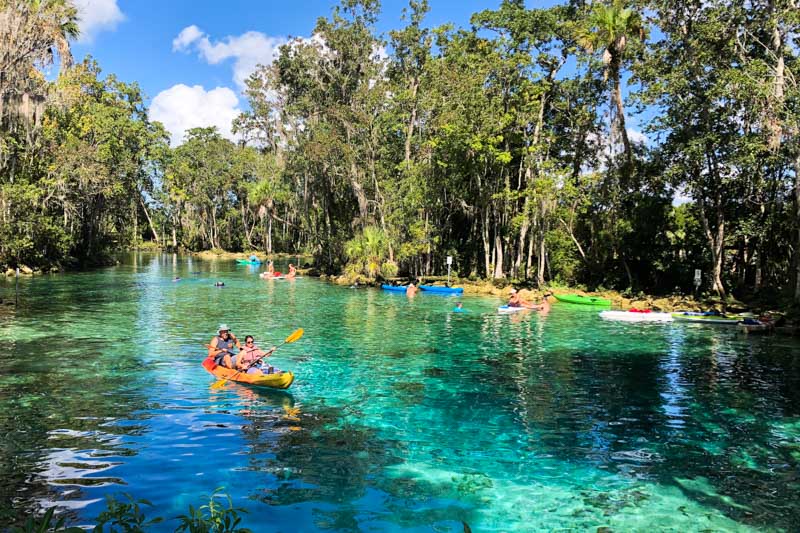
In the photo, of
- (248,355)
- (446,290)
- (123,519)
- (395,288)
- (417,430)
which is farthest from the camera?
(395,288)

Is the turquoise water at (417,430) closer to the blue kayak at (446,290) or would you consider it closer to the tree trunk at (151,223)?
the blue kayak at (446,290)

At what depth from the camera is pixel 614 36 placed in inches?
1297

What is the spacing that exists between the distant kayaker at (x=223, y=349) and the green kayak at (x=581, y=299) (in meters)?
22.3

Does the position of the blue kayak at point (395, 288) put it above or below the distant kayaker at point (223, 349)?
above

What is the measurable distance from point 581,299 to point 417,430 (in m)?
23.8

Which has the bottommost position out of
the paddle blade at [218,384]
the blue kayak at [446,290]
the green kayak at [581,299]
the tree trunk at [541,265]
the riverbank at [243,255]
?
the paddle blade at [218,384]

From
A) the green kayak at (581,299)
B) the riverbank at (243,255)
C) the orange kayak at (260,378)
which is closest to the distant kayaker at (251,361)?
the orange kayak at (260,378)

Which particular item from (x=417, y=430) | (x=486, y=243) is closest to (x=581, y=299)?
(x=486, y=243)

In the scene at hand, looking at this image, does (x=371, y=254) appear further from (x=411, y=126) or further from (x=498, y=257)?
(x=411, y=126)

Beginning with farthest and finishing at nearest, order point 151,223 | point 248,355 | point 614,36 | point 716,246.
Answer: point 151,223, point 614,36, point 716,246, point 248,355

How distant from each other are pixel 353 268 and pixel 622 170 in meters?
20.9

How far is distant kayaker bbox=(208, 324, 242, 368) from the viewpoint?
14383mm

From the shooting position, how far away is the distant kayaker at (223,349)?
14.4 meters

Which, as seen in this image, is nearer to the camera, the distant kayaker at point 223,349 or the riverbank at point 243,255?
the distant kayaker at point 223,349
